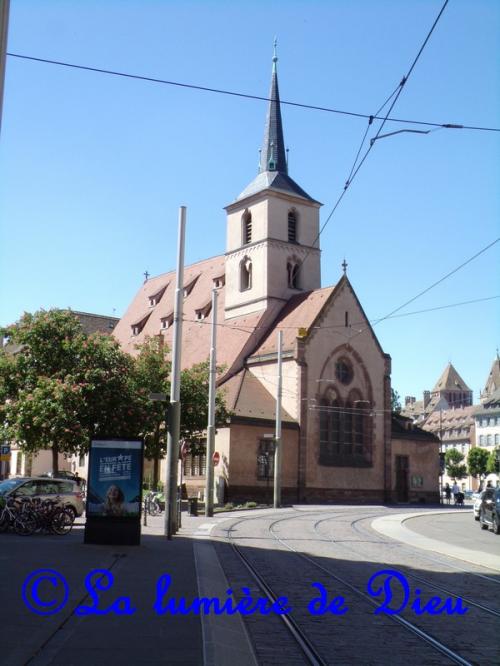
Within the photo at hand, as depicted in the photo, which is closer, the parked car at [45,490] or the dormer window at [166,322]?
the parked car at [45,490]

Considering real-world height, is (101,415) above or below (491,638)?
above

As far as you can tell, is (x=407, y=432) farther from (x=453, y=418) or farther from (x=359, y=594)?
(x=453, y=418)

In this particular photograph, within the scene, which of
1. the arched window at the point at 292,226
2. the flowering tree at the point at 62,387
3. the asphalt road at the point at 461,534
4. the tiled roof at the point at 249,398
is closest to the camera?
the asphalt road at the point at 461,534

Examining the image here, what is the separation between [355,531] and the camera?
84.6ft

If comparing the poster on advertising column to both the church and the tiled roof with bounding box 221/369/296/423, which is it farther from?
the tiled roof with bounding box 221/369/296/423

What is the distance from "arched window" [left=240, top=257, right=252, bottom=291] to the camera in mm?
59406

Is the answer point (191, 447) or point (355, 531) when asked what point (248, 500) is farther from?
point (355, 531)

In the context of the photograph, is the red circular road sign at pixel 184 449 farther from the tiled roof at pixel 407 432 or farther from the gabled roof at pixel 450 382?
the gabled roof at pixel 450 382

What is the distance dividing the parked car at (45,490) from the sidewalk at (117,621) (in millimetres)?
7642

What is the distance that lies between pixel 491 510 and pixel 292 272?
106 ft

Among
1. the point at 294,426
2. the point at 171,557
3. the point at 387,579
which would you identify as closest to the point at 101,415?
the point at 294,426

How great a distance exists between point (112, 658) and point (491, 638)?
4.28 meters

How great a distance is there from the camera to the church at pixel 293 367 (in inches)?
1918

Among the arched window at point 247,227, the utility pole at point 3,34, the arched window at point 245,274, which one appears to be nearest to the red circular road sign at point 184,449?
the arched window at point 245,274
